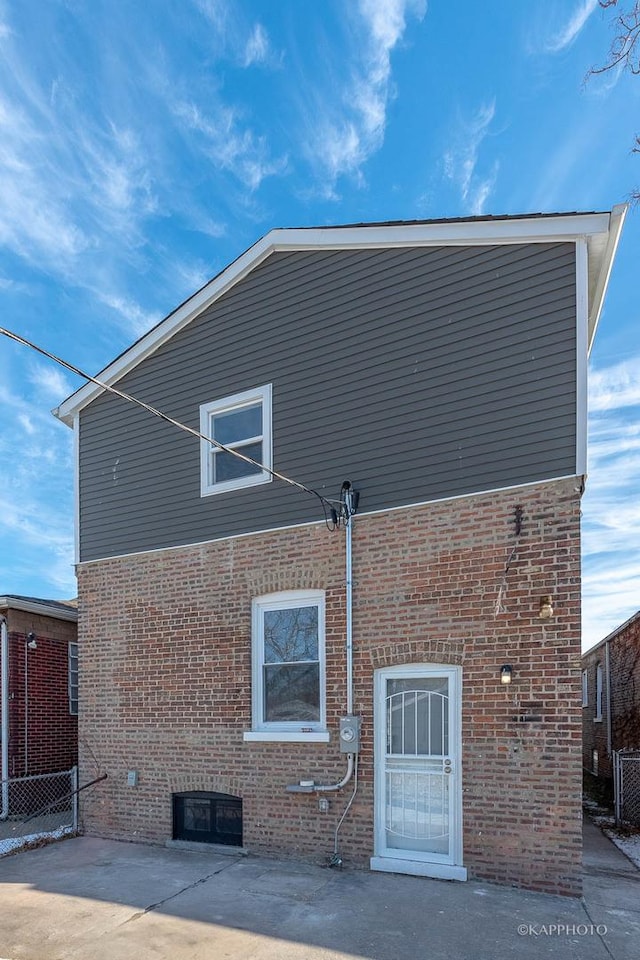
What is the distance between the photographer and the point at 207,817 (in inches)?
314

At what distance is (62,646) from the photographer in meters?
11.9

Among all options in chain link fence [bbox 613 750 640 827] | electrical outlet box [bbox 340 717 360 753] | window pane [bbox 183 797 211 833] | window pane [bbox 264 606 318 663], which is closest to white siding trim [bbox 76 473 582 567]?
window pane [bbox 264 606 318 663]

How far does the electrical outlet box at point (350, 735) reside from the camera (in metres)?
6.76

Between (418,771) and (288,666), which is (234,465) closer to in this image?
(288,666)

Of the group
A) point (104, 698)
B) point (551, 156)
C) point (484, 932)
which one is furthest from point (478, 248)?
point (104, 698)

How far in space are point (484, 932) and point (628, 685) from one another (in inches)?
329

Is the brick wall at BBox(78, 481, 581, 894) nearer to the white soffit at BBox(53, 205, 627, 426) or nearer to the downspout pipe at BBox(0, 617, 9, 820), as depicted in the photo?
the downspout pipe at BBox(0, 617, 9, 820)

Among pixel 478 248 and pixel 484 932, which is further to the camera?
pixel 478 248

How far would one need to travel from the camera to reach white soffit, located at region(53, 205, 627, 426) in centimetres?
636

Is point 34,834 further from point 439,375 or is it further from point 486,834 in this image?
point 439,375

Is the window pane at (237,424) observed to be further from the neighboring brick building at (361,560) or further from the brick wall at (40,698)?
the brick wall at (40,698)

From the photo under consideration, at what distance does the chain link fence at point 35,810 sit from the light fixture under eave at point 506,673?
246 inches

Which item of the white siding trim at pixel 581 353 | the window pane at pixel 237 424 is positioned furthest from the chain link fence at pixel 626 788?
the window pane at pixel 237 424

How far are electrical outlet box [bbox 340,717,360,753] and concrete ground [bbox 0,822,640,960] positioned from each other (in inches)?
47.7
